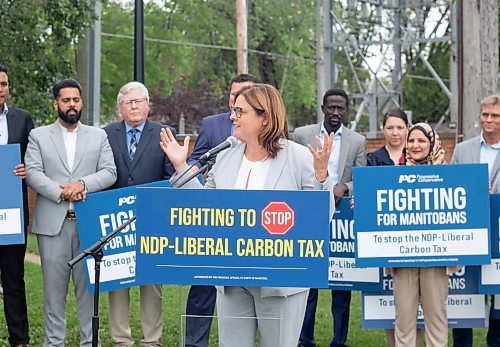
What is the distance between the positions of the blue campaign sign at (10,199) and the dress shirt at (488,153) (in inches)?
158

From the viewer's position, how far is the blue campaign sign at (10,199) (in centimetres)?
895

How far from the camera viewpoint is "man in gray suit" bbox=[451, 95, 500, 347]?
920 centimetres

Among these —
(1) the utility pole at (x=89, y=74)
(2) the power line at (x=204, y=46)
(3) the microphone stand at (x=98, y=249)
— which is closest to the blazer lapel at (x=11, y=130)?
(3) the microphone stand at (x=98, y=249)

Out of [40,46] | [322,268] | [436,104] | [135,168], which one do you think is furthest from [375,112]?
[436,104]

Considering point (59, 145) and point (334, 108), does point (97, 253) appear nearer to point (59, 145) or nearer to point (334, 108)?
point (59, 145)

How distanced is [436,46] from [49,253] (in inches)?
1633

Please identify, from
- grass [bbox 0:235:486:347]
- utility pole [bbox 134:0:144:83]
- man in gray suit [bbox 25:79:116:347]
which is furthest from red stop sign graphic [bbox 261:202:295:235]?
utility pole [bbox 134:0:144:83]

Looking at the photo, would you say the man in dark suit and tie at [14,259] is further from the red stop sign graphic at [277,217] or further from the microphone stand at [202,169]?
the red stop sign graphic at [277,217]

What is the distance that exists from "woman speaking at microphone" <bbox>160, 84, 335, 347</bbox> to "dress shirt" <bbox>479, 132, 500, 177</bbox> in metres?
3.23

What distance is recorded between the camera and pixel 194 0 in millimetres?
43906

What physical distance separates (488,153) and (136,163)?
3.12 meters

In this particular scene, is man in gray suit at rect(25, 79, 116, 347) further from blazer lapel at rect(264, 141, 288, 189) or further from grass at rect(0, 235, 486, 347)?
blazer lapel at rect(264, 141, 288, 189)

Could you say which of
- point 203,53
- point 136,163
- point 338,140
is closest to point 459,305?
point 338,140

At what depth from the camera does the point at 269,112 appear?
21.2ft
